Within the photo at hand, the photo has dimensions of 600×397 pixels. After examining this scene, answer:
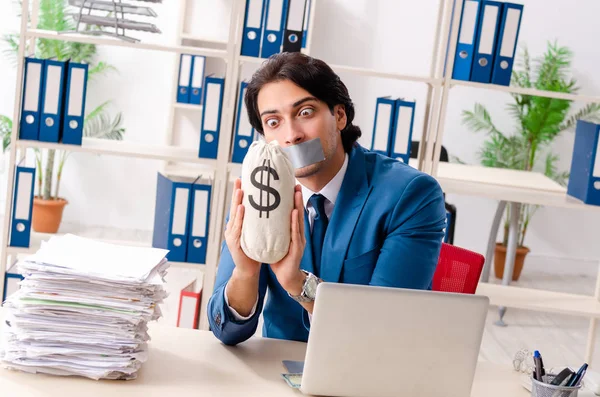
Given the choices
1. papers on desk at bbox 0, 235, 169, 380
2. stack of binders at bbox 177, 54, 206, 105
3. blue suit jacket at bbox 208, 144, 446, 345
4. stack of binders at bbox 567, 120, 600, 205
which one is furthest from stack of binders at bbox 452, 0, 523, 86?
stack of binders at bbox 177, 54, 206, 105

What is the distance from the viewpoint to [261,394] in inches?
57.1

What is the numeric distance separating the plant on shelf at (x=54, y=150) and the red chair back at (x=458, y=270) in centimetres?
363

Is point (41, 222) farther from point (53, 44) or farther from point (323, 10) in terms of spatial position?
point (323, 10)

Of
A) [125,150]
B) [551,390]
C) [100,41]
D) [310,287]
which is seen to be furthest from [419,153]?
[551,390]

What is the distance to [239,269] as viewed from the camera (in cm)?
163

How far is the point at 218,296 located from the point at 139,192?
421 cm

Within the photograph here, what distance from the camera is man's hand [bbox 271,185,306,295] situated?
4.80 feet

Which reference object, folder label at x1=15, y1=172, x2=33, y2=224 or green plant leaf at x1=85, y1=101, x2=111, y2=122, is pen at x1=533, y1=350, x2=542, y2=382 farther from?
green plant leaf at x1=85, y1=101, x2=111, y2=122

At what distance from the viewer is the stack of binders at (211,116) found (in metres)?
3.11

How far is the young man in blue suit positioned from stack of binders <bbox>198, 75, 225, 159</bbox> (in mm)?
1184

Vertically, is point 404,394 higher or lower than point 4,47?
lower

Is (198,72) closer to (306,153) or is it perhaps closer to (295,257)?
(306,153)

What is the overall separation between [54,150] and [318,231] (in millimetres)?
3756

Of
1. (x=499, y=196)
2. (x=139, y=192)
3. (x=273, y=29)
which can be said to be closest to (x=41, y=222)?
(x=139, y=192)
